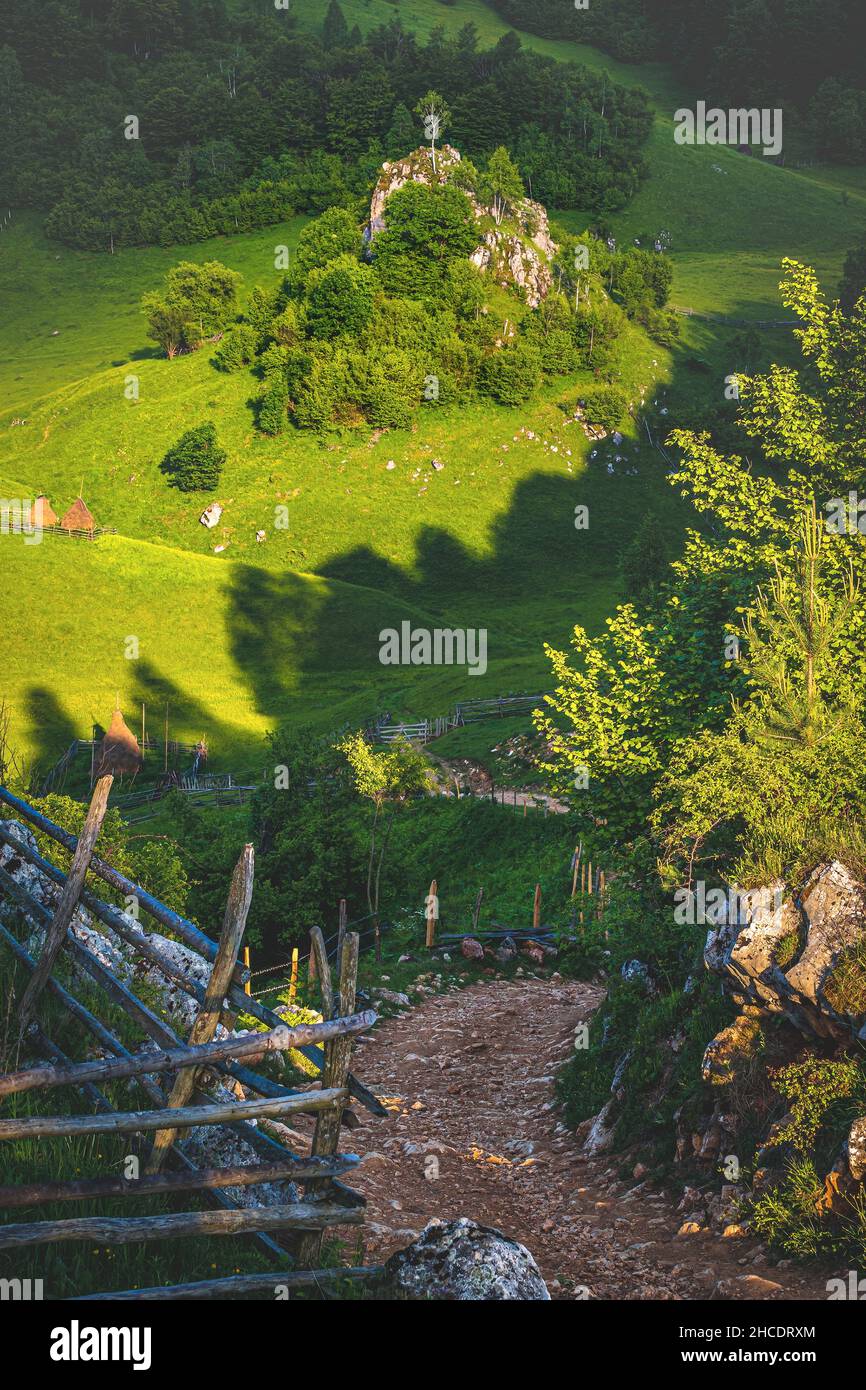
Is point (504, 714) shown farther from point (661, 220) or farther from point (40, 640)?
point (661, 220)

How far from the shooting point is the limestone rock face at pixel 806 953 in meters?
11.6

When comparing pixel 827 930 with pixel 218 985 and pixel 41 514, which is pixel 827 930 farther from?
pixel 41 514

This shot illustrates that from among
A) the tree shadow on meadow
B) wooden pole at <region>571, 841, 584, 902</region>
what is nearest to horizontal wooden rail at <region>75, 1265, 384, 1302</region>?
wooden pole at <region>571, 841, 584, 902</region>

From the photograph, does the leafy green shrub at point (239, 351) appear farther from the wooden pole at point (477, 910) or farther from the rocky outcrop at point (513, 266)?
the wooden pole at point (477, 910)

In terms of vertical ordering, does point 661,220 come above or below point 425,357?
above

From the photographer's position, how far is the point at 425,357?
10431cm

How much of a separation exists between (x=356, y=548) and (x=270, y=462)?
48.8 ft

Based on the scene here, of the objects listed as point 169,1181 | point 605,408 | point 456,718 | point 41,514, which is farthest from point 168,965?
point 605,408

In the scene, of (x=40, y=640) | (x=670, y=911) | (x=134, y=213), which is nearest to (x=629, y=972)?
(x=670, y=911)

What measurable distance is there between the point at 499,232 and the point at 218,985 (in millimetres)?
117592

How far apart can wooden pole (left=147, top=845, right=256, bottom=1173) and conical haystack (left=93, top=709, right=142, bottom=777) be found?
44675 mm

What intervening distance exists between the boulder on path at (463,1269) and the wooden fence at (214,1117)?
63 centimetres

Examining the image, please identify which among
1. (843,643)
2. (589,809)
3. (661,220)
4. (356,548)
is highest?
(661,220)

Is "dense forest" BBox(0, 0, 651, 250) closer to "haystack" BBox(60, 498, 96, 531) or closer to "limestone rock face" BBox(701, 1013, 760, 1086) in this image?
"haystack" BBox(60, 498, 96, 531)
